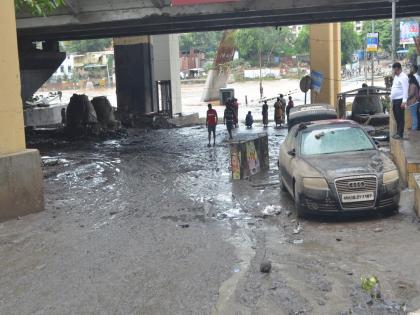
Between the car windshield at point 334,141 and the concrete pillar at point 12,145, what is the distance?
5.01 meters

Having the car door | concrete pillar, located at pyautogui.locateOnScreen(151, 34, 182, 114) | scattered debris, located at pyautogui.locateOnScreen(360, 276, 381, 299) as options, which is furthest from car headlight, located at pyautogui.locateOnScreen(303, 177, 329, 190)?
concrete pillar, located at pyautogui.locateOnScreen(151, 34, 182, 114)

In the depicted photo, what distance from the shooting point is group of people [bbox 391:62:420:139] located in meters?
12.3

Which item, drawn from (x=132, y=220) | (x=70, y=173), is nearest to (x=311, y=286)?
(x=132, y=220)

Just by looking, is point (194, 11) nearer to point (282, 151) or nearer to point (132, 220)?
point (282, 151)

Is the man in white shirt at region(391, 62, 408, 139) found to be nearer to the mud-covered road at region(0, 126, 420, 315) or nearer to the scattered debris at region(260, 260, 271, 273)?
the mud-covered road at region(0, 126, 420, 315)

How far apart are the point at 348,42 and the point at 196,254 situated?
104m

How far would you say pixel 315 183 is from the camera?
916 centimetres

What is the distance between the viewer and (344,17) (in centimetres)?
2514

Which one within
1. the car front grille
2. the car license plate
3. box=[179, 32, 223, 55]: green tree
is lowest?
the car license plate

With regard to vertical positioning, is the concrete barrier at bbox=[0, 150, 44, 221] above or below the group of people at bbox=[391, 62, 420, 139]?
below

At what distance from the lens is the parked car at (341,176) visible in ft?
29.5

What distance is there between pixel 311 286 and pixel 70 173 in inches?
447

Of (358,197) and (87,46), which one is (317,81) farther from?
(87,46)

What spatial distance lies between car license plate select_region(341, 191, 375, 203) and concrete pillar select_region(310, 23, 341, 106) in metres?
27.8
